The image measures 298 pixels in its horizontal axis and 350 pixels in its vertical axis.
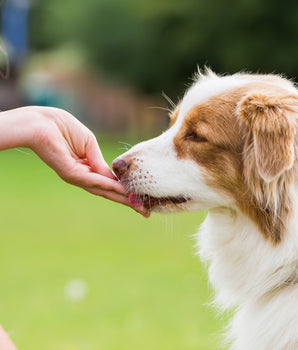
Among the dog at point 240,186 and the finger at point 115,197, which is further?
the finger at point 115,197

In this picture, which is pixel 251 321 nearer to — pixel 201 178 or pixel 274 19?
pixel 201 178

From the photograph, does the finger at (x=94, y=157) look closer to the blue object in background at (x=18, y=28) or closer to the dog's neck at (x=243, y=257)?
the dog's neck at (x=243, y=257)

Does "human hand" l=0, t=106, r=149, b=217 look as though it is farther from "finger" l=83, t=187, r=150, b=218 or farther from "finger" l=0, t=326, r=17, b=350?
"finger" l=0, t=326, r=17, b=350

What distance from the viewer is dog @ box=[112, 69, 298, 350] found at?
3.70m

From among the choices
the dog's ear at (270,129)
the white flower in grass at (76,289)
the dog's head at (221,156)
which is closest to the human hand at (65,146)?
the dog's head at (221,156)

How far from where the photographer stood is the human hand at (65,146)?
3.47m

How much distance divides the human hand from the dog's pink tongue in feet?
0.07

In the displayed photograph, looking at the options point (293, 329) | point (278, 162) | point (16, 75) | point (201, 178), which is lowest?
point (16, 75)

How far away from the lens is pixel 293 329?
364cm

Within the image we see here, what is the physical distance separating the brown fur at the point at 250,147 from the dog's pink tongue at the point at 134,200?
0.33m

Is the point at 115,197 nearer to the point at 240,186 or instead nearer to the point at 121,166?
the point at 121,166

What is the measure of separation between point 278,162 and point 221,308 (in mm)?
1114

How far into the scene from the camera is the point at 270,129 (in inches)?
145

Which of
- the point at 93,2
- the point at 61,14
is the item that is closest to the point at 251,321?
the point at 93,2
